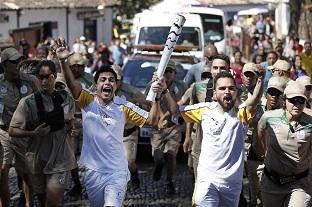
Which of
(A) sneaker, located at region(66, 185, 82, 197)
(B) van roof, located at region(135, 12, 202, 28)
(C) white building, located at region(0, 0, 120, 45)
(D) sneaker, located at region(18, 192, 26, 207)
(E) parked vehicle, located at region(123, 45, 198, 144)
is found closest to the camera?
(D) sneaker, located at region(18, 192, 26, 207)

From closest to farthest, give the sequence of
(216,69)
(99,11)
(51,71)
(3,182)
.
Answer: (51,71) → (216,69) → (3,182) → (99,11)

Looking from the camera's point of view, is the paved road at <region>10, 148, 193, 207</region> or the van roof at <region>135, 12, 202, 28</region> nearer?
the paved road at <region>10, 148, 193, 207</region>

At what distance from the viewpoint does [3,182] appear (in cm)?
867

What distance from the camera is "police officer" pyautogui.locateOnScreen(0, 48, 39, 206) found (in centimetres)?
855

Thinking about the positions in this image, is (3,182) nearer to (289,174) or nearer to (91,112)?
(91,112)

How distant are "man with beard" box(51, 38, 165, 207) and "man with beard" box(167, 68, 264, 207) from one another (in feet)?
1.91

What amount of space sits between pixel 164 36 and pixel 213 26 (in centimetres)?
376

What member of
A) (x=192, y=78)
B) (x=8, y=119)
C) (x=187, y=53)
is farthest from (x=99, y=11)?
(x=8, y=119)

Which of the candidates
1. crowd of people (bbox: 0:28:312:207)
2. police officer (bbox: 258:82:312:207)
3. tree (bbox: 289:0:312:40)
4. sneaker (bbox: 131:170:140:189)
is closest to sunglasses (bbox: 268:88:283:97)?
crowd of people (bbox: 0:28:312:207)

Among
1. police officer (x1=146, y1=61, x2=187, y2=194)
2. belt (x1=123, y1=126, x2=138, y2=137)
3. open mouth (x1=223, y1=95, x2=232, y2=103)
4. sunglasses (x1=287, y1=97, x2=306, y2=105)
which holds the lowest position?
police officer (x1=146, y1=61, x2=187, y2=194)

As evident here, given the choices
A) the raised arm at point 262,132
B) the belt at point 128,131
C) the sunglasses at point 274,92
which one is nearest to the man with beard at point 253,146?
the sunglasses at point 274,92

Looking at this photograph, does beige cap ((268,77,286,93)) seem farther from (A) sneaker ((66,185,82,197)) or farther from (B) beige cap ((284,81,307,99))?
(A) sneaker ((66,185,82,197))

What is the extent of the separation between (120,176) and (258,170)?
2297 millimetres

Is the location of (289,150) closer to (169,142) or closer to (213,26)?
(169,142)
